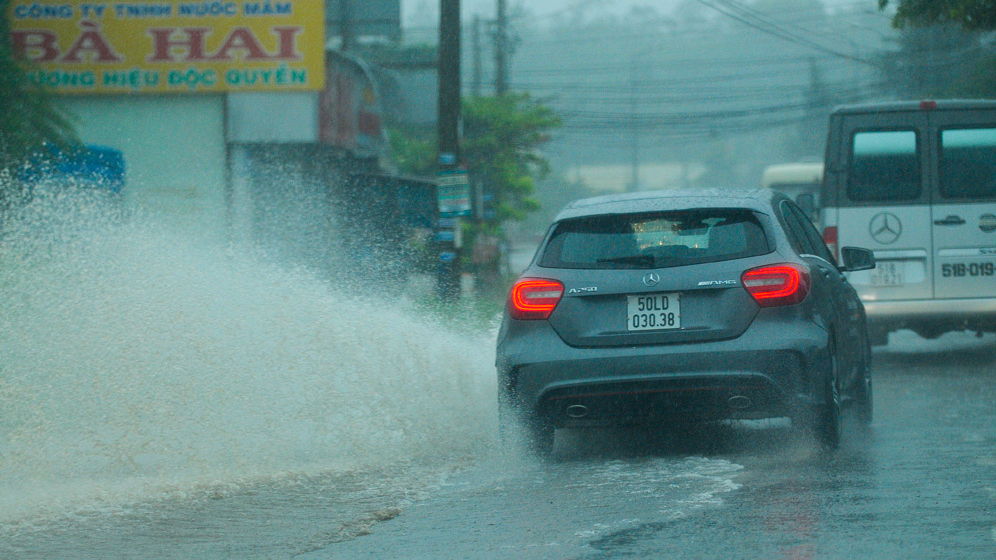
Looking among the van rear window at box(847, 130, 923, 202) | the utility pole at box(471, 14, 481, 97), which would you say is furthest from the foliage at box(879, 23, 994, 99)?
A: the van rear window at box(847, 130, 923, 202)

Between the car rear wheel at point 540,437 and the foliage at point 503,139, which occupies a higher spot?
the foliage at point 503,139

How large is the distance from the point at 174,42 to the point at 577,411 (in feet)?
52.5

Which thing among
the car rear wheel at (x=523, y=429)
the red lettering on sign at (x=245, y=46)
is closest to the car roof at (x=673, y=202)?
the car rear wheel at (x=523, y=429)

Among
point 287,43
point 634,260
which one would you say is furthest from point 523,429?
point 287,43

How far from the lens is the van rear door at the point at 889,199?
11.8 m

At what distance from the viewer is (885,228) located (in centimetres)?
1187

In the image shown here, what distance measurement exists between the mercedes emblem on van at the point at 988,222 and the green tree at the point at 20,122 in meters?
11.0

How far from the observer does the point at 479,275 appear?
71.9ft

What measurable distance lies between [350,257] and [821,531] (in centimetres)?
1452

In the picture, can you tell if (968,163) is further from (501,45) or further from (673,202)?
(501,45)

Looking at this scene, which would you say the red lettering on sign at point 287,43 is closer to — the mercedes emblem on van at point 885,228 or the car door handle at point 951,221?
the mercedes emblem on van at point 885,228

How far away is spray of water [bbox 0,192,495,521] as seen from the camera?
6926 millimetres

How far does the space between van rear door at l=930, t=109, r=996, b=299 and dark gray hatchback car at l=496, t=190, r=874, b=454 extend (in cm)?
540

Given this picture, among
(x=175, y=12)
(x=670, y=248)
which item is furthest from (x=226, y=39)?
(x=670, y=248)
